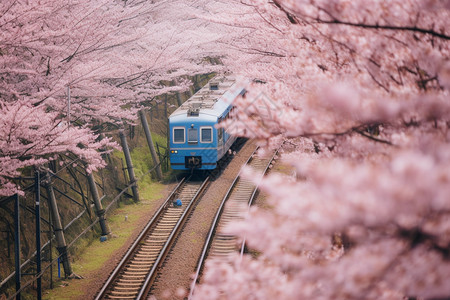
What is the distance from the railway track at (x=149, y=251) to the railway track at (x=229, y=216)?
1.12 metres

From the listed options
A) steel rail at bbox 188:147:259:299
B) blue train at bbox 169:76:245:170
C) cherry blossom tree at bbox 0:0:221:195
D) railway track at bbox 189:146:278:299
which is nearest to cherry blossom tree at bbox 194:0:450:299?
cherry blossom tree at bbox 0:0:221:195

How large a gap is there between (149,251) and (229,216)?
10.7 ft

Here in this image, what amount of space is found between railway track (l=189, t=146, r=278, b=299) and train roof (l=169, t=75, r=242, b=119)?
112 inches

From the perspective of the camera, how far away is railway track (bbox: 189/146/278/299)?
11.7m

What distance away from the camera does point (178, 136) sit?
1745cm

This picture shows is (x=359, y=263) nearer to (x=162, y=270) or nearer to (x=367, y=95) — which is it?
(x=367, y=95)

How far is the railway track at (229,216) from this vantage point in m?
11.7

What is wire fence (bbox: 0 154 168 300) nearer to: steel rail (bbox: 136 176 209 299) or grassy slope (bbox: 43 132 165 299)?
grassy slope (bbox: 43 132 165 299)

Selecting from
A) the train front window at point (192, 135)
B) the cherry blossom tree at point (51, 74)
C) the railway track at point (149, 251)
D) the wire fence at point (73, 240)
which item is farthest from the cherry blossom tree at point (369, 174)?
the train front window at point (192, 135)

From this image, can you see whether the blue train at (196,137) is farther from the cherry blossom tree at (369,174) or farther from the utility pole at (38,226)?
the cherry blossom tree at (369,174)

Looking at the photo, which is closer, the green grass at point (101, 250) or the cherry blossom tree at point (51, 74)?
the cherry blossom tree at point (51, 74)

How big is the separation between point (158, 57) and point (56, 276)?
7.14m

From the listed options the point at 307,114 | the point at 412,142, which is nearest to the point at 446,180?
the point at 412,142

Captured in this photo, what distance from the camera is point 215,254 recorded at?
38.7ft
